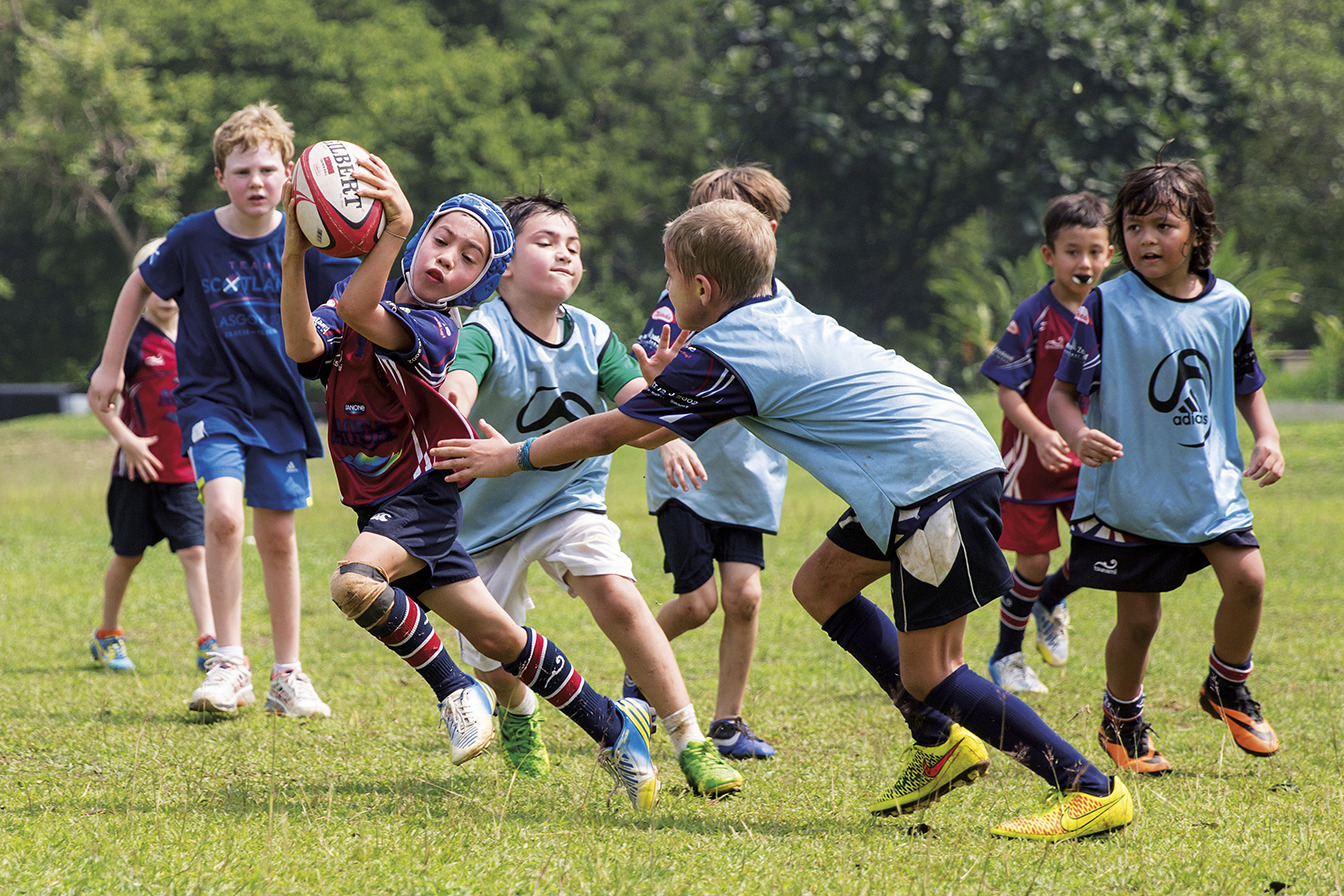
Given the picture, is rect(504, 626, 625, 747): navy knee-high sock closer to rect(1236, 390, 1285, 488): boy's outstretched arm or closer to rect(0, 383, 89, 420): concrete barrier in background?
rect(1236, 390, 1285, 488): boy's outstretched arm

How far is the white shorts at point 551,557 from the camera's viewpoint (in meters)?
3.87

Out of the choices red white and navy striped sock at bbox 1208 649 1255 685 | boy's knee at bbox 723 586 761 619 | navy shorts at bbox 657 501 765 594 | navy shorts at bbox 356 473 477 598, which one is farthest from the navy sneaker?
red white and navy striped sock at bbox 1208 649 1255 685

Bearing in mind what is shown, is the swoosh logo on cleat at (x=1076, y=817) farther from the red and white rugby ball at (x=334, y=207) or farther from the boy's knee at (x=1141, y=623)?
the red and white rugby ball at (x=334, y=207)

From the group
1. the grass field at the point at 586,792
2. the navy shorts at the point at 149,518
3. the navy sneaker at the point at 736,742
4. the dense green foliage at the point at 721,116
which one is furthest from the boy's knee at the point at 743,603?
the dense green foliage at the point at 721,116

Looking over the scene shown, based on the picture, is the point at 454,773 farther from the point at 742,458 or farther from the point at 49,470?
the point at 49,470

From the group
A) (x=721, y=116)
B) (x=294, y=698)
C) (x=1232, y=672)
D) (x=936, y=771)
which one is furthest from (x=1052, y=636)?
(x=721, y=116)

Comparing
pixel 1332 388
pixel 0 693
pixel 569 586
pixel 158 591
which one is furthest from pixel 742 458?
pixel 1332 388

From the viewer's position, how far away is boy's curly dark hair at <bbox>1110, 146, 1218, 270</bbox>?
4.17 m

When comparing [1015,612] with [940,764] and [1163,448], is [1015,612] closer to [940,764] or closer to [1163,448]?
[1163,448]

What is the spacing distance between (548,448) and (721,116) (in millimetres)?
26718

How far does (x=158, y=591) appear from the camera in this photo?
8.40 meters

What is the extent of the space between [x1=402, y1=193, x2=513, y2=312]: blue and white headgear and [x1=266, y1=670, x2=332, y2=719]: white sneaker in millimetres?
1755

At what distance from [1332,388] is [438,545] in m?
19.1

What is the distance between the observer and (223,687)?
4680 mm
